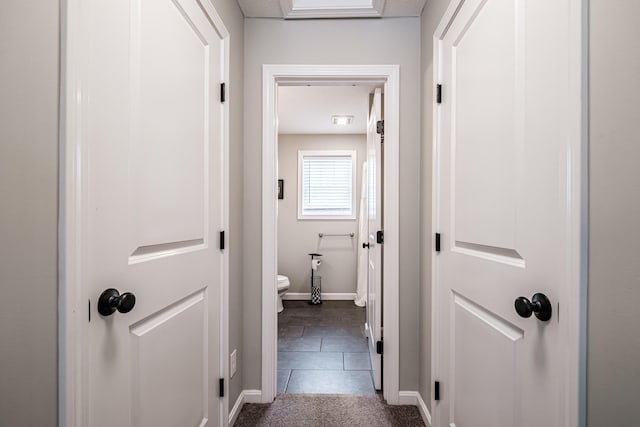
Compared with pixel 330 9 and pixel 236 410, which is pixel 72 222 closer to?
pixel 236 410

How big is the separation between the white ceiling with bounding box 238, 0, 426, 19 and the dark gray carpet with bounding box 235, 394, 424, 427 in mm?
2326

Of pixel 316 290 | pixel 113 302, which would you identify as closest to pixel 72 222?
pixel 113 302

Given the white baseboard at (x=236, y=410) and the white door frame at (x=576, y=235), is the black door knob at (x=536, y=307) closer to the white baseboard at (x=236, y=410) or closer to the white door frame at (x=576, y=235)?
the white door frame at (x=576, y=235)

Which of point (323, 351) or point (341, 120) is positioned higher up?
point (341, 120)

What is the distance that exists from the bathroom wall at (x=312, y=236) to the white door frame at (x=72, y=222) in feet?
12.9

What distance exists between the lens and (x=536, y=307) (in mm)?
868

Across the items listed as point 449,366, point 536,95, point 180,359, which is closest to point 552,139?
point 536,95

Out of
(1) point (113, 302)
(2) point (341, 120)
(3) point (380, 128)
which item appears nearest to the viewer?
(1) point (113, 302)

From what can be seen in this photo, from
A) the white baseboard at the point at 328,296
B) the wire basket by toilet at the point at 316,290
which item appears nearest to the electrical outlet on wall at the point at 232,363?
the wire basket by toilet at the point at 316,290

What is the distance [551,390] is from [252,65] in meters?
2.04

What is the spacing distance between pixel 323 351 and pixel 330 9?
8.33 feet

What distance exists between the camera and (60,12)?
708 mm

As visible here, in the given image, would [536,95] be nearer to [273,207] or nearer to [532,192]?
[532,192]

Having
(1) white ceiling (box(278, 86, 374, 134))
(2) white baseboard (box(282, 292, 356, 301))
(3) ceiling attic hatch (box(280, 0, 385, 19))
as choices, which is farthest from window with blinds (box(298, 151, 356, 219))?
(3) ceiling attic hatch (box(280, 0, 385, 19))
